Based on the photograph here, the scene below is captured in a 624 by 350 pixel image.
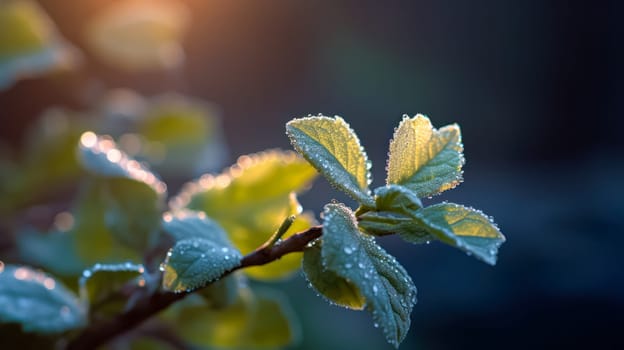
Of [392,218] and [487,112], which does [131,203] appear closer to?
[392,218]

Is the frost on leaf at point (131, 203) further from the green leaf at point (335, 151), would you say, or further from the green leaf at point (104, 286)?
the green leaf at point (335, 151)

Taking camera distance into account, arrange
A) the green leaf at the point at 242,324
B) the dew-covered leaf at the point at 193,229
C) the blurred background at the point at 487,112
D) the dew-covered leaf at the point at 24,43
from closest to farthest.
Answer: the dew-covered leaf at the point at 193,229, the green leaf at the point at 242,324, the dew-covered leaf at the point at 24,43, the blurred background at the point at 487,112

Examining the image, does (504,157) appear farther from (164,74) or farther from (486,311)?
(164,74)

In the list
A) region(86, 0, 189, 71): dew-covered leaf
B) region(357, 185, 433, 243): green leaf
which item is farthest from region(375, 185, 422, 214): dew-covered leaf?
region(86, 0, 189, 71): dew-covered leaf

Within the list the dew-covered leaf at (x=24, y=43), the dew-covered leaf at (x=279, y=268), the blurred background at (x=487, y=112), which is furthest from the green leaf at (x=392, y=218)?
the blurred background at (x=487, y=112)

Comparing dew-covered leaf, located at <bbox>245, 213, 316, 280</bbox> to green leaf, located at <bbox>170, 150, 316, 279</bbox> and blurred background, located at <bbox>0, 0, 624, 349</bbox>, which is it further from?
blurred background, located at <bbox>0, 0, 624, 349</bbox>

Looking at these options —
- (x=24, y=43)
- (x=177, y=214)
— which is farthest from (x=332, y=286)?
(x=24, y=43)

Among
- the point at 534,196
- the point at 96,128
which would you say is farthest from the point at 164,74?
the point at 534,196
